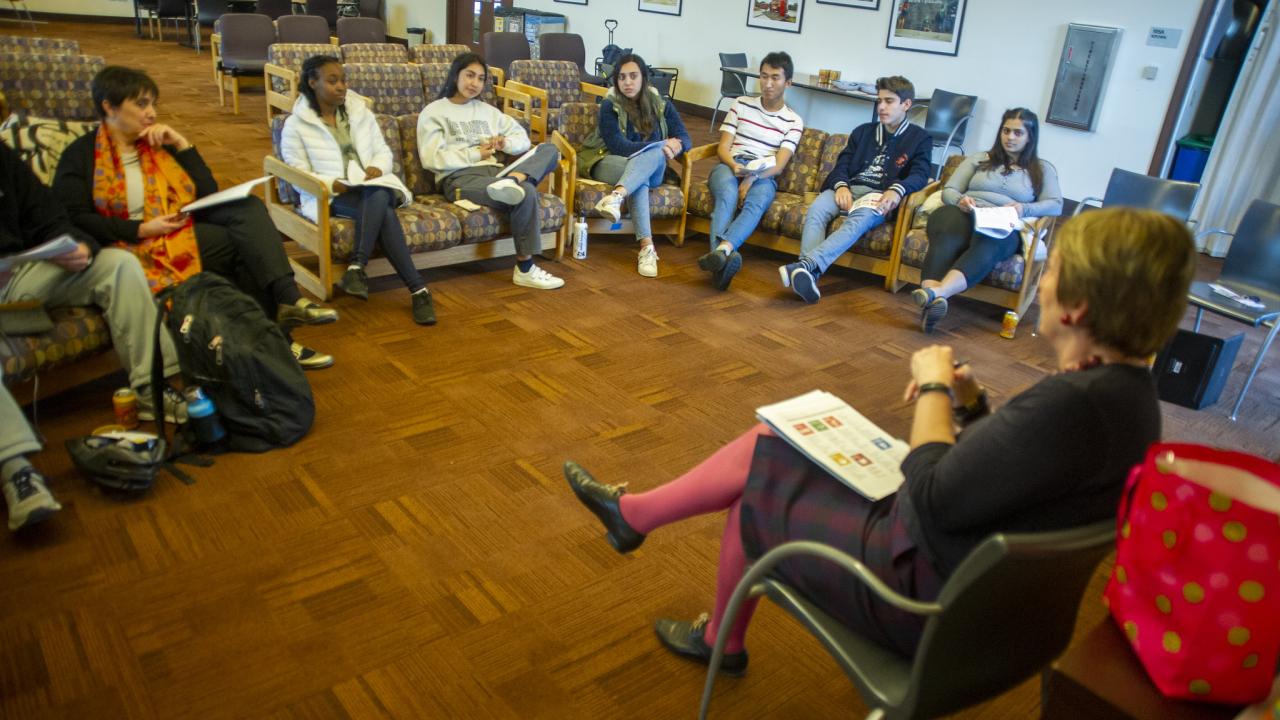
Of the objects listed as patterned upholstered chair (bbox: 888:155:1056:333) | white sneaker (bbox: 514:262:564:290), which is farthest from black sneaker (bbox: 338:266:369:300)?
patterned upholstered chair (bbox: 888:155:1056:333)

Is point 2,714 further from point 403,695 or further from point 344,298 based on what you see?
point 344,298

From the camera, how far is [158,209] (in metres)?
3.12

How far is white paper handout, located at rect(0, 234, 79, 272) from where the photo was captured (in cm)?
250

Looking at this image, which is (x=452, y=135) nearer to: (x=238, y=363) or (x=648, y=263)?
Answer: (x=648, y=263)

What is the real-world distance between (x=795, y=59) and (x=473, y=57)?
16.7 feet

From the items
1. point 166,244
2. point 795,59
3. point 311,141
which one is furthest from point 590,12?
point 166,244

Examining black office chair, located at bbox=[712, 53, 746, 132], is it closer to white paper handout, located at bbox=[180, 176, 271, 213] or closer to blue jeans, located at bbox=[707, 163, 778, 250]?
blue jeans, located at bbox=[707, 163, 778, 250]

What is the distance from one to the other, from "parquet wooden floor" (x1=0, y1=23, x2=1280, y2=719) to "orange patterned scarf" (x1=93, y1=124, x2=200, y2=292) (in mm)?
473

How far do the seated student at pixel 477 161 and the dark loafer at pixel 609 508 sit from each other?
2.39 meters

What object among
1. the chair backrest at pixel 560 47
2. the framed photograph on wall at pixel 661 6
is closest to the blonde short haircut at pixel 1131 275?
the chair backrest at pixel 560 47

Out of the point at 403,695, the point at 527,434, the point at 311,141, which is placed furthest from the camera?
the point at 311,141

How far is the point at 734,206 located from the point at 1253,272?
2.51m

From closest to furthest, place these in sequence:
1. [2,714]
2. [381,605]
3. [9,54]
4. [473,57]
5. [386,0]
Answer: [2,714]
[381,605]
[9,54]
[473,57]
[386,0]

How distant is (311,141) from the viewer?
3.93 m
